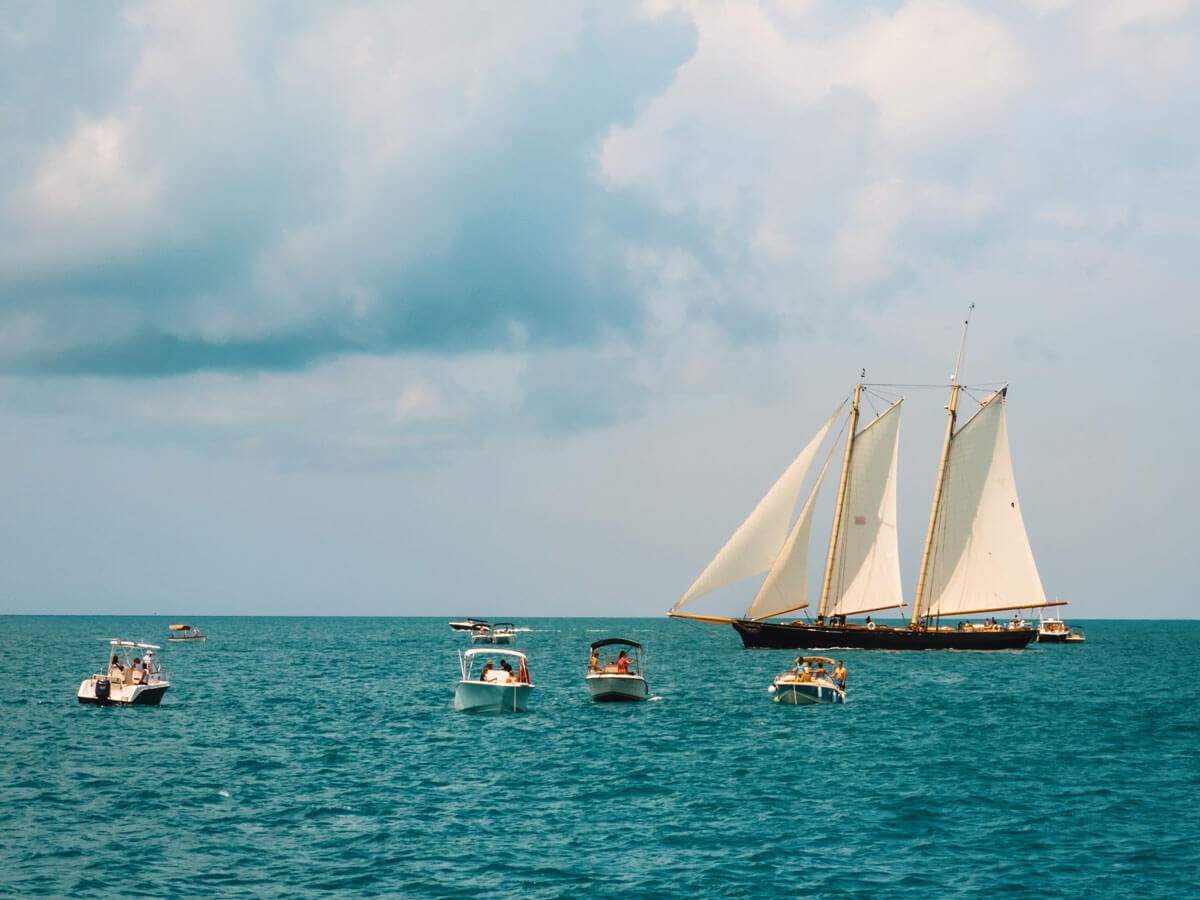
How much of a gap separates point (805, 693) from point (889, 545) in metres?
46.2

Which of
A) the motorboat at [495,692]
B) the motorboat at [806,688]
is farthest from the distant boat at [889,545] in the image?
the motorboat at [495,692]

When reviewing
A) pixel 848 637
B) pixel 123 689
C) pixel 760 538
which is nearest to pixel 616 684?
pixel 123 689

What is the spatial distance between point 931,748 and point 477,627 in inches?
5605

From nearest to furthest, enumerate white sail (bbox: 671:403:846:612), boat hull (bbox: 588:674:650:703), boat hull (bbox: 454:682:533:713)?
boat hull (bbox: 454:682:533:713), boat hull (bbox: 588:674:650:703), white sail (bbox: 671:403:846:612)

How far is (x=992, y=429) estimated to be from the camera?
345 feet

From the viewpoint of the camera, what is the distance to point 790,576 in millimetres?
101750

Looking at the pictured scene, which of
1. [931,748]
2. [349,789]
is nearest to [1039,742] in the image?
[931,748]

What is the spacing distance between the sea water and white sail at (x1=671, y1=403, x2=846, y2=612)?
2496cm

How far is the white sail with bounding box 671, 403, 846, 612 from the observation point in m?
94.1

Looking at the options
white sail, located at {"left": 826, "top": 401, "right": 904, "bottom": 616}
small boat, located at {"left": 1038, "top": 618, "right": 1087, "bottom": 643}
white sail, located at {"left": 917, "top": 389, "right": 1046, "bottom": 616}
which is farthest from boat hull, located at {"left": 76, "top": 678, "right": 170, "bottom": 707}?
small boat, located at {"left": 1038, "top": 618, "right": 1087, "bottom": 643}

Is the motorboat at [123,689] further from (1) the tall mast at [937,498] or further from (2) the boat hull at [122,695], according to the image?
(1) the tall mast at [937,498]

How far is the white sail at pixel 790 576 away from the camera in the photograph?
100m

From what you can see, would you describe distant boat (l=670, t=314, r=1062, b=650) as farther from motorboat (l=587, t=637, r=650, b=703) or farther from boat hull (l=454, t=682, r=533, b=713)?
boat hull (l=454, t=682, r=533, b=713)

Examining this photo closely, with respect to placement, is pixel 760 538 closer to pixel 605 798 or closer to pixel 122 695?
pixel 122 695
